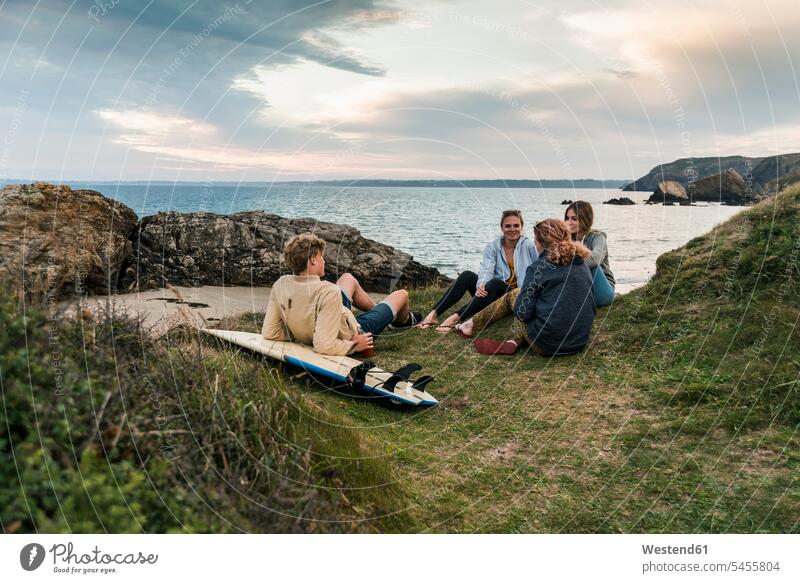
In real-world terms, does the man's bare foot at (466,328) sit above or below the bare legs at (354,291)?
below

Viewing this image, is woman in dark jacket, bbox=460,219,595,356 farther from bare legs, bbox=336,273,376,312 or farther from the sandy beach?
the sandy beach

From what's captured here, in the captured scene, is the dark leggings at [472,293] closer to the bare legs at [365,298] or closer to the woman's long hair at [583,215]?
the bare legs at [365,298]

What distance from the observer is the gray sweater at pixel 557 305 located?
784 centimetres

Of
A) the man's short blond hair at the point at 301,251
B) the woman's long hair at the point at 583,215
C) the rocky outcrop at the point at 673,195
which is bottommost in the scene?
the man's short blond hair at the point at 301,251

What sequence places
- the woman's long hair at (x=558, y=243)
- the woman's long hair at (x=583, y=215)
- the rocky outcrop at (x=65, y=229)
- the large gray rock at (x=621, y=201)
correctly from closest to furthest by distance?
1. the woman's long hair at (x=558, y=243)
2. the woman's long hair at (x=583, y=215)
3. the rocky outcrop at (x=65, y=229)
4. the large gray rock at (x=621, y=201)

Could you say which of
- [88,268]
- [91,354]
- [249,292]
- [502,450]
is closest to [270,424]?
[91,354]

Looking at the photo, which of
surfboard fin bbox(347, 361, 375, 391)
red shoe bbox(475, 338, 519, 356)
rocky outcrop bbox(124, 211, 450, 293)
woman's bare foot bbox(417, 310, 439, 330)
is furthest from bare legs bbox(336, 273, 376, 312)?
rocky outcrop bbox(124, 211, 450, 293)

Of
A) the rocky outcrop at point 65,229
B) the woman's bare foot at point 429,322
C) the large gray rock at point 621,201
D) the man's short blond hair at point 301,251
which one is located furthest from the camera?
the large gray rock at point 621,201

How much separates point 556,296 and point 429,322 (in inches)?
103

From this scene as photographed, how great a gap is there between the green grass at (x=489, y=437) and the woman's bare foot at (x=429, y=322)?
1.12 meters

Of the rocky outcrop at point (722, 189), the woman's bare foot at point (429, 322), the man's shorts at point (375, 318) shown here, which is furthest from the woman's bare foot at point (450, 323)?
the rocky outcrop at point (722, 189)

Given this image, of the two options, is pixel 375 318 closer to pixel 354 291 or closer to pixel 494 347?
pixel 354 291

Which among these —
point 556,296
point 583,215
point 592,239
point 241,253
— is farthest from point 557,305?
point 241,253

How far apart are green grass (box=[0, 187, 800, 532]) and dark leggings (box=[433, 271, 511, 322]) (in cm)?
147
